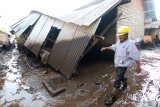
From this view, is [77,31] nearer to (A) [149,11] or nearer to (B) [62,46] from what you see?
(B) [62,46]

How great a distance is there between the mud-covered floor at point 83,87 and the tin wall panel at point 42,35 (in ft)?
4.68

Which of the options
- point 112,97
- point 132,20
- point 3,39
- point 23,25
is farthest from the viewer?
point 3,39

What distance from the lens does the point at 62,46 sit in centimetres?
977

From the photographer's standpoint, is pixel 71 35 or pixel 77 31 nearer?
pixel 77 31

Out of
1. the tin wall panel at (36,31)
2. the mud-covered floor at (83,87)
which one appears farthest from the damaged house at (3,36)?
the mud-covered floor at (83,87)

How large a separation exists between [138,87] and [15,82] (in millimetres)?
5315

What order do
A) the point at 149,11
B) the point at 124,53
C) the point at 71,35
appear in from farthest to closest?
the point at 149,11 < the point at 71,35 < the point at 124,53

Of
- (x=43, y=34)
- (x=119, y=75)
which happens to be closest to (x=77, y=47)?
(x=119, y=75)

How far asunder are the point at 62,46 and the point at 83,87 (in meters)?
2.53

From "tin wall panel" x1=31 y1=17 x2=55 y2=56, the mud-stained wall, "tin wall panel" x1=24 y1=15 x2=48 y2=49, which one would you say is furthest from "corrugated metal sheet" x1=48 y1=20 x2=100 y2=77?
the mud-stained wall

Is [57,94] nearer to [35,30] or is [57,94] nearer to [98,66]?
[98,66]

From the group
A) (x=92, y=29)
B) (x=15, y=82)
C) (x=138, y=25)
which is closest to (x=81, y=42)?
(x=92, y=29)

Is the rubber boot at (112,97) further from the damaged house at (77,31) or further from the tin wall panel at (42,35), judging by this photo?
the tin wall panel at (42,35)

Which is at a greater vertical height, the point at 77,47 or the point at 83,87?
the point at 77,47
